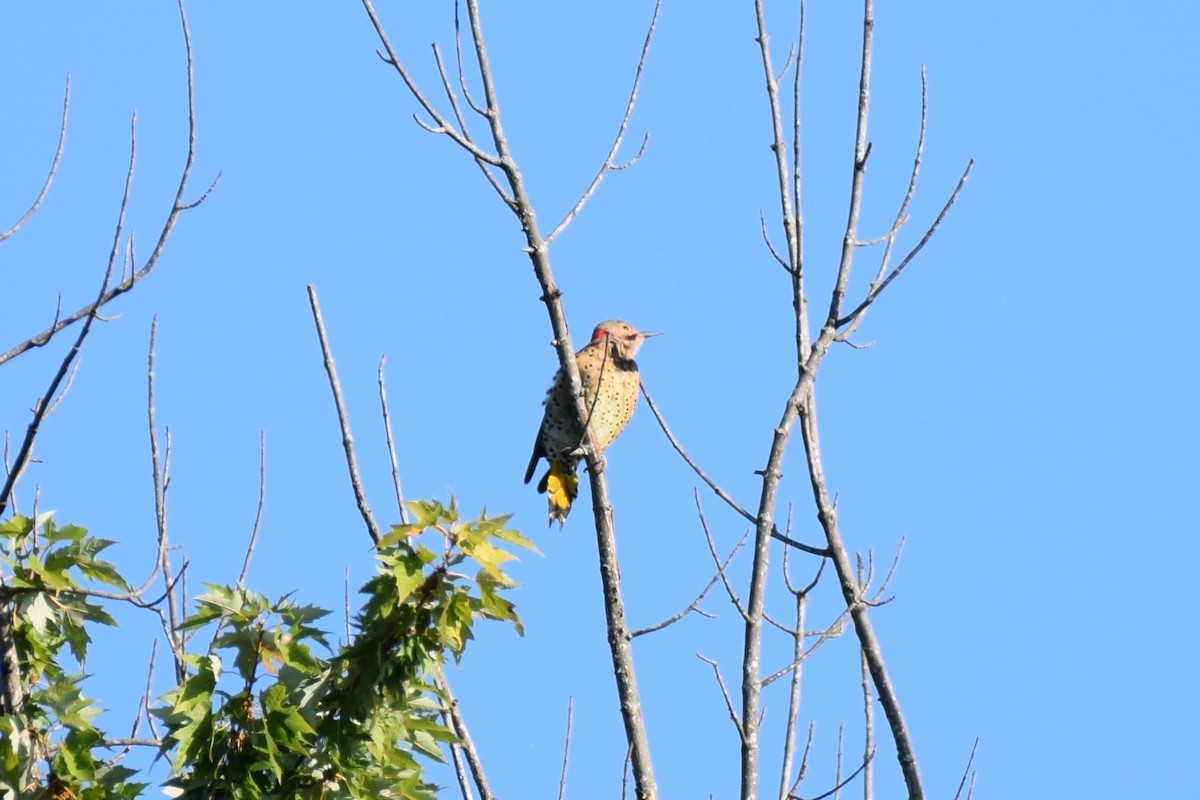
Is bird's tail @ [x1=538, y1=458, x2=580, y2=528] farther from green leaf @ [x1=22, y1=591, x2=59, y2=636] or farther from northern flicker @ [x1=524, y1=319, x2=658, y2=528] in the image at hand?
green leaf @ [x1=22, y1=591, x2=59, y2=636]

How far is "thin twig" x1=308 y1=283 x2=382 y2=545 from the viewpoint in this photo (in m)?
4.14

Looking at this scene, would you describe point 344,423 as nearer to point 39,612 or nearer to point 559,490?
point 39,612

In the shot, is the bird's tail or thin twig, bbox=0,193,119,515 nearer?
thin twig, bbox=0,193,119,515

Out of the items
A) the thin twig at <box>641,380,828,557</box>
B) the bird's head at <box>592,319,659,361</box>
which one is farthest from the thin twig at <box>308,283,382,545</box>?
the bird's head at <box>592,319,659,361</box>

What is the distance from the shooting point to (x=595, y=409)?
7719 millimetres

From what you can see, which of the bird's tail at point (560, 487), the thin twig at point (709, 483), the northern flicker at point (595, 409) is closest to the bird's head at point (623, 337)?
the northern flicker at point (595, 409)

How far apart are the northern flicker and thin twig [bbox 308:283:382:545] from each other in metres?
3.01

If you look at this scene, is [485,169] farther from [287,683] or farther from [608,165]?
[287,683]

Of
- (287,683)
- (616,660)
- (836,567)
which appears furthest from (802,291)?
(287,683)

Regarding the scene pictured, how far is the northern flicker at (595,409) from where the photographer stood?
7.52m

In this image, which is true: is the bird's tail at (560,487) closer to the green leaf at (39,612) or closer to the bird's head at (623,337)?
the bird's head at (623,337)

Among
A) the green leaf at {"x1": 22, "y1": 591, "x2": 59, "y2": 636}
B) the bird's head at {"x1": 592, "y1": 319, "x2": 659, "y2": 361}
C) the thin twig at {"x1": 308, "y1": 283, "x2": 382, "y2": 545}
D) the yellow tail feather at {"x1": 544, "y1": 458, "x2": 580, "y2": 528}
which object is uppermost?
the bird's head at {"x1": 592, "y1": 319, "x2": 659, "y2": 361}

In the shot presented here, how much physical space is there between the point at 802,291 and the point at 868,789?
1.52 metres

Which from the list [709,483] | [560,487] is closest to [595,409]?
[560,487]
